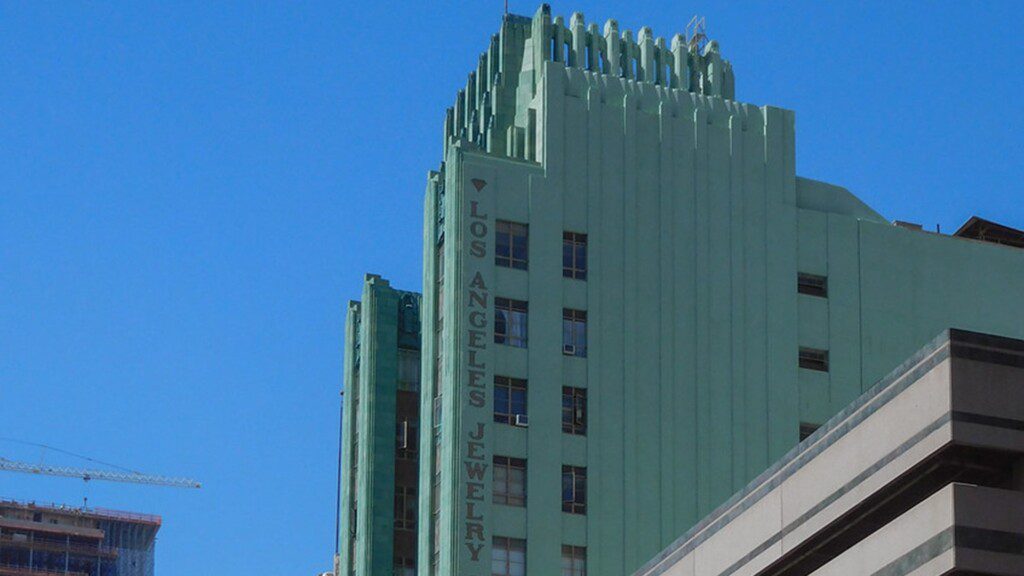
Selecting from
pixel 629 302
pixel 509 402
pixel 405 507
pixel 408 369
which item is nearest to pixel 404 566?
pixel 405 507

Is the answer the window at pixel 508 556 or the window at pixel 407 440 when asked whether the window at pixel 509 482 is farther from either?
the window at pixel 407 440

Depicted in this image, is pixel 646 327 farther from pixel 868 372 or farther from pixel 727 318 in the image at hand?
pixel 868 372

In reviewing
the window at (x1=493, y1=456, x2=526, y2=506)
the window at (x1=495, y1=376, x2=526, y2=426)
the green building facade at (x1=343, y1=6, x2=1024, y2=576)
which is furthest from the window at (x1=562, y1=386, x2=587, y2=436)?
the window at (x1=493, y1=456, x2=526, y2=506)

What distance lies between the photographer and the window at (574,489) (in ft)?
310

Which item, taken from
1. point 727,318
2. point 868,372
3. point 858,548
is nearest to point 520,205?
point 727,318

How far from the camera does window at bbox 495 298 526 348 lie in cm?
9562

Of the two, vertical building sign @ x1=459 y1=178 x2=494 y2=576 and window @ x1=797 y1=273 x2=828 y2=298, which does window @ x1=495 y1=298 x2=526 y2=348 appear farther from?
window @ x1=797 y1=273 x2=828 y2=298

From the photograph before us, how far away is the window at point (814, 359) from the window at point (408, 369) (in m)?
19.1

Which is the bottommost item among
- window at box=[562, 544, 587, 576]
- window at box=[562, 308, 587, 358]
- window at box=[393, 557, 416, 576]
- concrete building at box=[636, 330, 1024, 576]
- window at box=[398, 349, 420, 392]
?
concrete building at box=[636, 330, 1024, 576]

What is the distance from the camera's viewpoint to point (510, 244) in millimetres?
96938

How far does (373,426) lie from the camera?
108188mm

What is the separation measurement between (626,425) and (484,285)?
818 centimetres

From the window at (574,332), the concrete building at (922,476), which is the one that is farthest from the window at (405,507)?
the concrete building at (922,476)

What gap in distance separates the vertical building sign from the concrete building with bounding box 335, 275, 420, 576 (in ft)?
46.0
